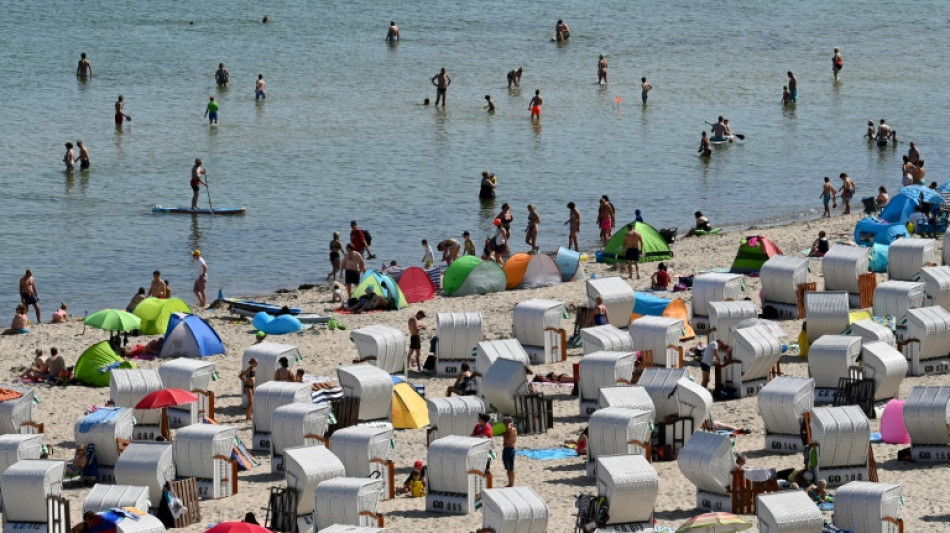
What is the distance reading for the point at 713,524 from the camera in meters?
17.6

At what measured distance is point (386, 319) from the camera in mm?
29406

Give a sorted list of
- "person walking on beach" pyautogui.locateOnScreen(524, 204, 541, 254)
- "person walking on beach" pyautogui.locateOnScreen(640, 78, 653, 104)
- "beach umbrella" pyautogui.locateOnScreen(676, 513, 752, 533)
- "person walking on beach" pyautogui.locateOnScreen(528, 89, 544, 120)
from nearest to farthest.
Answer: "beach umbrella" pyautogui.locateOnScreen(676, 513, 752, 533)
"person walking on beach" pyautogui.locateOnScreen(524, 204, 541, 254)
"person walking on beach" pyautogui.locateOnScreen(528, 89, 544, 120)
"person walking on beach" pyautogui.locateOnScreen(640, 78, 653, 104)

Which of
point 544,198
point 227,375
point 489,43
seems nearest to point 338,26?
point 489,43

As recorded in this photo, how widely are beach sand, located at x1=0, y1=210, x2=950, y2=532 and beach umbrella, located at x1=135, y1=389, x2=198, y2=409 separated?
1.07 m

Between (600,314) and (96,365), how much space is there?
25.2 ft

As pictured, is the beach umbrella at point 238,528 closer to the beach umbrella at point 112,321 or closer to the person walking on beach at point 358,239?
the beach umbrella at point 112,321

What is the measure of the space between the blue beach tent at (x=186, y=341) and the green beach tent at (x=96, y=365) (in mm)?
1460

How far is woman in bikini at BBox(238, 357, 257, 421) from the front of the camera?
23906 millimetres

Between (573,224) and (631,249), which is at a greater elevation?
(573,224)

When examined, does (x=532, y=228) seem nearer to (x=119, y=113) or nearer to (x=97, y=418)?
(x=97, y=418)

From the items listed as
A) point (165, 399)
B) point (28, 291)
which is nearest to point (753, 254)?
point (165, 399)

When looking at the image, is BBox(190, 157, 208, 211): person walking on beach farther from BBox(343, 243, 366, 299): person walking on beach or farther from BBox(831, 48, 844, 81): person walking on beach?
BBox(831, 48, 844, 81): person walking on beach

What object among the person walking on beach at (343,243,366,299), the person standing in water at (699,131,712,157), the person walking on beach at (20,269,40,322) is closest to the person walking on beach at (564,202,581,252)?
the person walking on beach at (343,243,366,299)

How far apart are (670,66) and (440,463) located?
4313 cm
